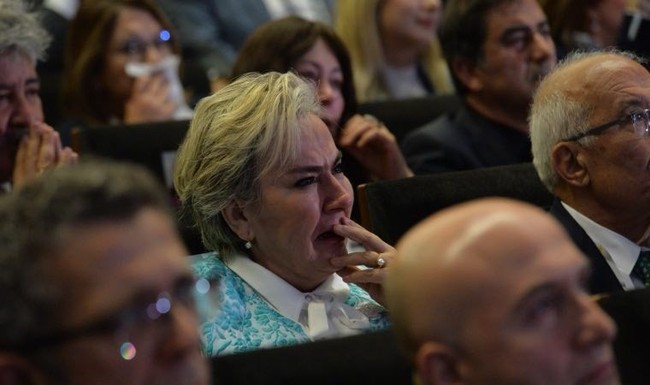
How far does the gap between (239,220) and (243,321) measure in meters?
0.21

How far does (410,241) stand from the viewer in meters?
1.31

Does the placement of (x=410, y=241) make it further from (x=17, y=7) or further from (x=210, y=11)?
(x=210, y=11)

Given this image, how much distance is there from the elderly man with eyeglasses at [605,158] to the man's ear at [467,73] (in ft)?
3.14

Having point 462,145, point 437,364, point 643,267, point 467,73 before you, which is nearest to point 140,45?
point 467,73

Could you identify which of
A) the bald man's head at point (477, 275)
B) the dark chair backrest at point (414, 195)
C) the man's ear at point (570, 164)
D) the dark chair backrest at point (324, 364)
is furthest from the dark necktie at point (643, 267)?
the bald man's head at point (477, 275)

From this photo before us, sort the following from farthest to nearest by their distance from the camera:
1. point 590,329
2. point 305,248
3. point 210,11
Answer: point 210,11 → point 305,248 → point 590,329

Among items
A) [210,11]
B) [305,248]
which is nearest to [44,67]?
[210,11]

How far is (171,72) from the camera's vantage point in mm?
3660

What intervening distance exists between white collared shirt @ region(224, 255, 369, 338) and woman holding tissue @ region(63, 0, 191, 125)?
1.53 meters

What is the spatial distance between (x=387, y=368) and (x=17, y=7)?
1855 millimetres

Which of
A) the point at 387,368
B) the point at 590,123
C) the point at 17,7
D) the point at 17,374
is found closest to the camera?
the point at 17,374

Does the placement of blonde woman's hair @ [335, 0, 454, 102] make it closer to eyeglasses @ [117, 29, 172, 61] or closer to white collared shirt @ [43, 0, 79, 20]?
eyeglasses @ [117, 29, 172, 61]

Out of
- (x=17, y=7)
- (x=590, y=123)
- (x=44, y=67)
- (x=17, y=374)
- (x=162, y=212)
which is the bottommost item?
(x=44, y=67)

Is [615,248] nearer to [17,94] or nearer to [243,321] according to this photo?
[243,321]
